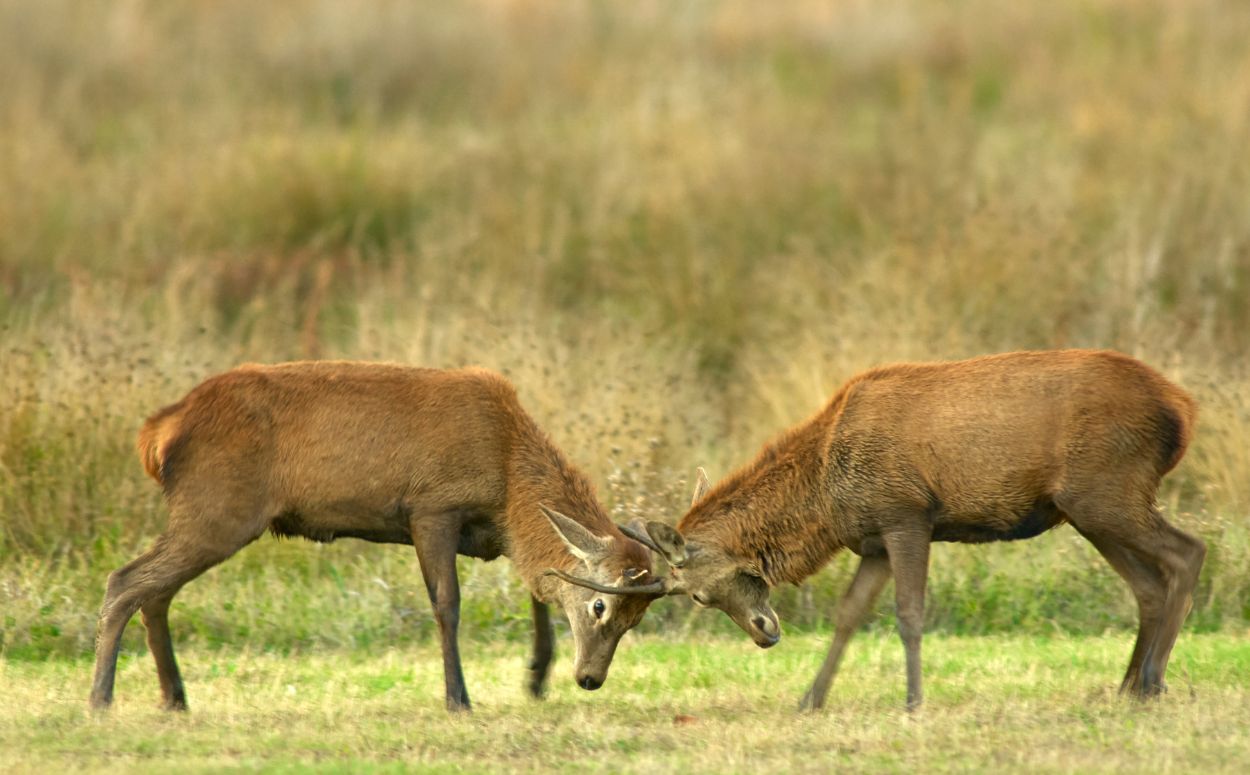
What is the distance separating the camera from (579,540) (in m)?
8.90

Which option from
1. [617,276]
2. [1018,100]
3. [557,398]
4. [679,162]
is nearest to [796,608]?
[557,398]

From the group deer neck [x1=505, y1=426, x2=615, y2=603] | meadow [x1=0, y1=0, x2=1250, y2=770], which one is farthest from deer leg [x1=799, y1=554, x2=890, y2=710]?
deer neck [x1=505, y1=426, x2=615, y2=603]

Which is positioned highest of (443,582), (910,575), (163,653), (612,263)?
(910,575)

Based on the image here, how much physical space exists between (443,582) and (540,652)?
0.78m

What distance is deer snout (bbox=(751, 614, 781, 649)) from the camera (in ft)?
29.1

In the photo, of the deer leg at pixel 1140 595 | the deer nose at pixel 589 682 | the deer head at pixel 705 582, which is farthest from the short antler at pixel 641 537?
the deer leg at pixel 1140 595

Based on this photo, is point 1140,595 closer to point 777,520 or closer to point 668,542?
point 777,520

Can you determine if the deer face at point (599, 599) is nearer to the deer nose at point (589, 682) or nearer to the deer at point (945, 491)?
the deer nose at point (589, 682)

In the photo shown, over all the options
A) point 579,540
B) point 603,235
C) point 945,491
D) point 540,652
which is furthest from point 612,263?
point 945,491

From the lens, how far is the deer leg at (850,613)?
29.9 feet

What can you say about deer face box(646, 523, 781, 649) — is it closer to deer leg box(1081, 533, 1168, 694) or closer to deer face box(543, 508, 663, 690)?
deer face box(543, 508, 663, 690)

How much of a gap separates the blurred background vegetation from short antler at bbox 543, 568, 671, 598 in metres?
2.76

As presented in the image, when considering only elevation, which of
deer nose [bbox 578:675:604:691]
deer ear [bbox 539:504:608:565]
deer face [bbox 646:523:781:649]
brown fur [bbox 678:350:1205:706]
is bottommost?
deer nose [bbox 578:675:604:691]

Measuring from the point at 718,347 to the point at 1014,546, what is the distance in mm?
4977
